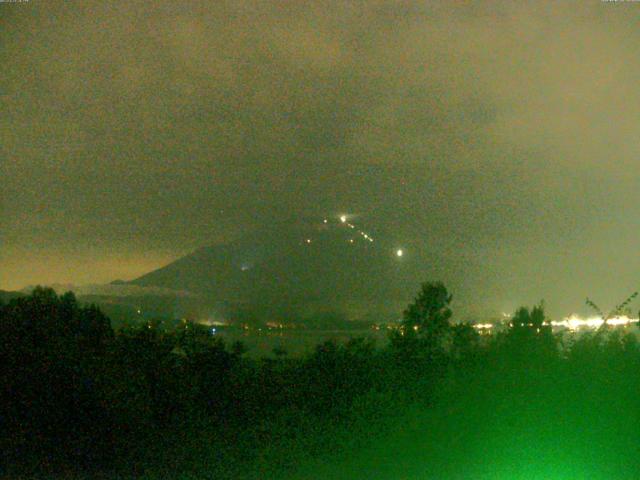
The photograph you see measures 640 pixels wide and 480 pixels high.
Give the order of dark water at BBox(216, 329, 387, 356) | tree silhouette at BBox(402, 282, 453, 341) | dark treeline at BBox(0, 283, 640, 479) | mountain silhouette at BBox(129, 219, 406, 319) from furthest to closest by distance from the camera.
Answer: mountain silhouette at BBox(129, 219, 406, 319), dark water at BBox(216, 329, 387, 356), tree silhouette at BBox(402, 282, 453, 341), dark treeline at BBox(0, 283, 640, 479)

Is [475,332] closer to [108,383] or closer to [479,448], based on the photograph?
[479,448]

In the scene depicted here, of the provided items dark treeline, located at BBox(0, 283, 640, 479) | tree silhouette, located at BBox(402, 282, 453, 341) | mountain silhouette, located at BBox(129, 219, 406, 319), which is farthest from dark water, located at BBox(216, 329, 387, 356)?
mountain silhouette, located at BBox(129, 219, 406, 319)

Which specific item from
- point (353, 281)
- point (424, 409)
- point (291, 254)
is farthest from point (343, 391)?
point (291, 254)

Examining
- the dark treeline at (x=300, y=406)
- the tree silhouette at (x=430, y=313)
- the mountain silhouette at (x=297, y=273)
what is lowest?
the dark treeline at (x=300, y=406)

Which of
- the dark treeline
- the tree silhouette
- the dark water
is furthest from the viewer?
the dark water

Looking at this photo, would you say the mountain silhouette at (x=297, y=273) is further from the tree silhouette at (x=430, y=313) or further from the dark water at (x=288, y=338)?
the tree silhouette at (x=430, y=313)

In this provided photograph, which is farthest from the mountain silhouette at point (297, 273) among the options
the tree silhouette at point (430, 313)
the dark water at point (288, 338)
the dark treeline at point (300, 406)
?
the dark treeline at point (300, 406)

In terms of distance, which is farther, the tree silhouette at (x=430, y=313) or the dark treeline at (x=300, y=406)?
the tree silhouette at (x=430, y=313)

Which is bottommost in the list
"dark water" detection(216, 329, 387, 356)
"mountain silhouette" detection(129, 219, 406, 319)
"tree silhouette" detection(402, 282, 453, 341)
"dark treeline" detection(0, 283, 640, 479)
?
"dark treeline" detection(0, 283, 640, 479)

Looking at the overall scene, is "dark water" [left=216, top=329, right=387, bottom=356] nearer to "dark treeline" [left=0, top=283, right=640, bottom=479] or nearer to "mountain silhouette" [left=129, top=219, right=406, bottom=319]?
"dark treeline" [left=0, top=283, right=640, bottom=479]

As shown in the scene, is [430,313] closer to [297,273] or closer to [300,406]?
[300,406]
